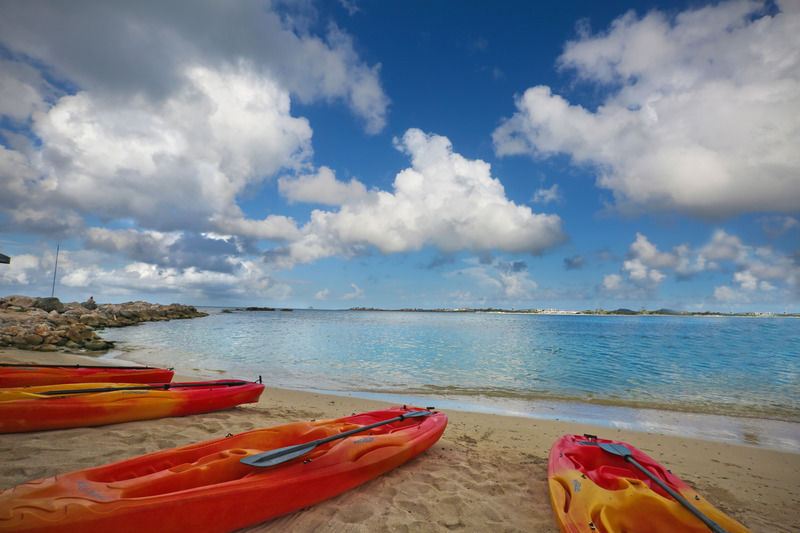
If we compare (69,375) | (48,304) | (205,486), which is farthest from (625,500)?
(48,304)

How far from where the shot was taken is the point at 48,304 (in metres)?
30.8

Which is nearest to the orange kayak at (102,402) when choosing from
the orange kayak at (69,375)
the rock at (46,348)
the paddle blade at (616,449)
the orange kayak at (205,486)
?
the orange kayak at (69,375)

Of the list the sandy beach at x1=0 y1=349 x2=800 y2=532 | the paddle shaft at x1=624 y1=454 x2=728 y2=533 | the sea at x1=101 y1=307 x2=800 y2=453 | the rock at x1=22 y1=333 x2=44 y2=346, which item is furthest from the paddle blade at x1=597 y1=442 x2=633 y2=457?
the rock at x1=22 y1=333 x2=44 y2=346

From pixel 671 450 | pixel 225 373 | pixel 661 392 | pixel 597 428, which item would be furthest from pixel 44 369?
pixel 661 392

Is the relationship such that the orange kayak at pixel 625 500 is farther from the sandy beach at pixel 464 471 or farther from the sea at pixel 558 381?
the sea at pixel 558 381

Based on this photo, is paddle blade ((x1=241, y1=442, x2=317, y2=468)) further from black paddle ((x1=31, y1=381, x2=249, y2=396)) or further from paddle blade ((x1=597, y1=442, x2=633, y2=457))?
black paddle ((x1=31, y1=381, x2=249, y2=396))

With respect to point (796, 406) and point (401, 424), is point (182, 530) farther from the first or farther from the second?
point (796, 406)

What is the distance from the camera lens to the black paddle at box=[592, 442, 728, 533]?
289 cm

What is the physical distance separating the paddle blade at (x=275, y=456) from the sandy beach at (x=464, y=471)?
0.54m

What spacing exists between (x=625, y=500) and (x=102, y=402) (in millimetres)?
7469

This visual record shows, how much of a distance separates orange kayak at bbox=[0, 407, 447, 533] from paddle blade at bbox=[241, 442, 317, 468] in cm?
5

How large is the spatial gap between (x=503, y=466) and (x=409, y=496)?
1.74 metres

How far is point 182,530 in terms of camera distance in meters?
2.99

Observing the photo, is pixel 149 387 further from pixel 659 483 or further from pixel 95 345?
pixel 95 345
